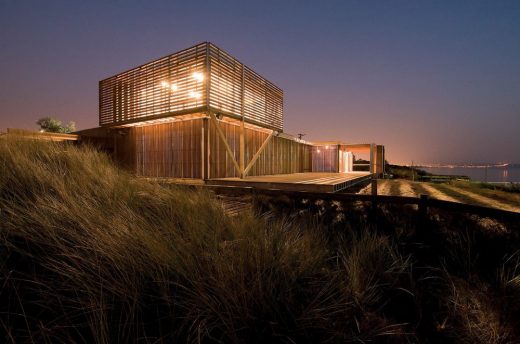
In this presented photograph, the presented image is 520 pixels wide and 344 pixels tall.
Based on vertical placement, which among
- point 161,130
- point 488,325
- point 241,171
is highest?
point 161,130

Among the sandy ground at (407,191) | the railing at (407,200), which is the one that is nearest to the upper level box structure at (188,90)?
the railing at (407,200)

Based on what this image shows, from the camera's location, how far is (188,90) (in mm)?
7938

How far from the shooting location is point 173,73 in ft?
27.2

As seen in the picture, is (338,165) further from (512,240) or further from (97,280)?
(97,280)

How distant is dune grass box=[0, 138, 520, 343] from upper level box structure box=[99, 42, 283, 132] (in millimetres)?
5381

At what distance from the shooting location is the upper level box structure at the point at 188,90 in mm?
7617

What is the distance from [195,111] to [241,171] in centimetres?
277

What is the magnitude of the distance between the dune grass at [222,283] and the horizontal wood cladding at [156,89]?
17.9ft

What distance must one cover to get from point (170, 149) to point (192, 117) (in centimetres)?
180

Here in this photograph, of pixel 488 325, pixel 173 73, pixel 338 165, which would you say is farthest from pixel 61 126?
pixel 488 325

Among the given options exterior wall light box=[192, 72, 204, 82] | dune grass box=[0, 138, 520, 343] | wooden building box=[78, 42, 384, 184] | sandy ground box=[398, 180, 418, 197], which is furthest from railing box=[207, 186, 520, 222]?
sandy ground box=[398, 180, 418, 197]

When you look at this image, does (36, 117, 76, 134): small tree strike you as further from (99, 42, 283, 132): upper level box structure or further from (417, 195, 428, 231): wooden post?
(417, 195, 428, 231): wooden post

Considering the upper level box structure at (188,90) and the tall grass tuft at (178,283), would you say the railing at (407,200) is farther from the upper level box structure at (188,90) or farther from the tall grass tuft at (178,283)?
the upper level box structure at (188,90)

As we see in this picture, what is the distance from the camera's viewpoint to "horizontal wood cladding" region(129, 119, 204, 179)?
27.9ft
